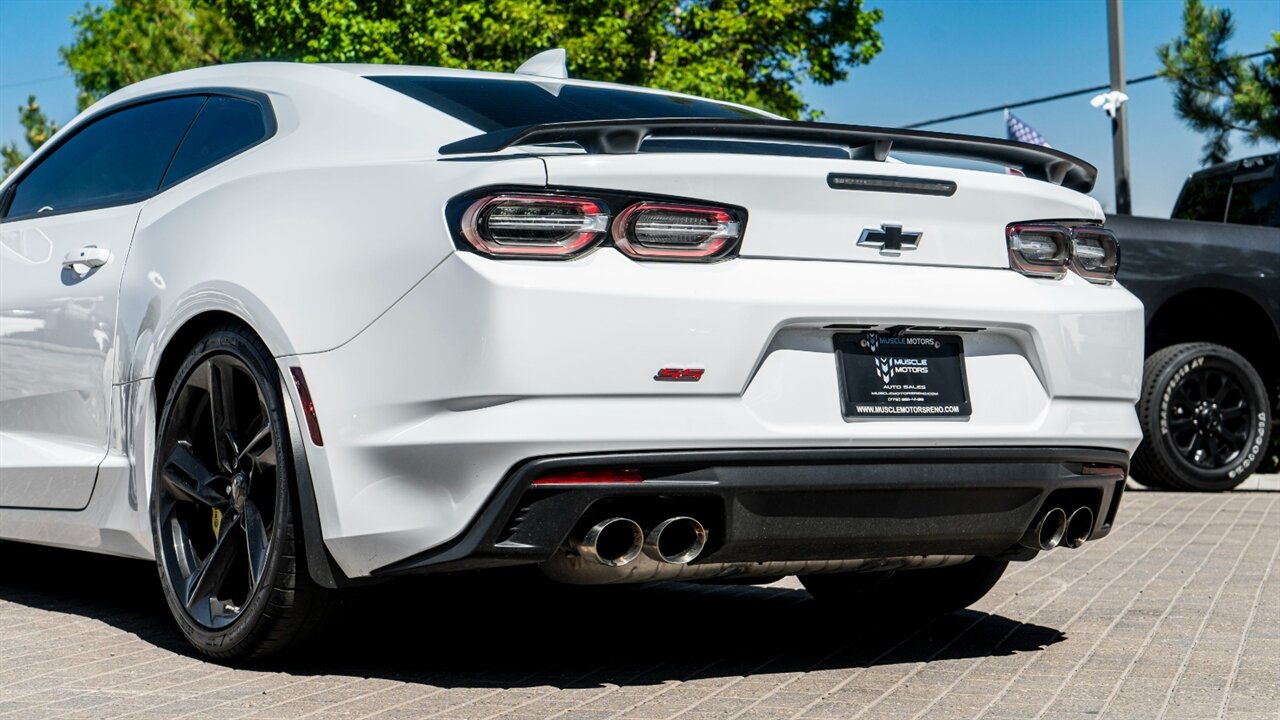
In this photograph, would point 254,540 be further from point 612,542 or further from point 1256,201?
point 1256,201

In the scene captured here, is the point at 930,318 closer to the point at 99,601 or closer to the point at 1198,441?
the point at 99,601

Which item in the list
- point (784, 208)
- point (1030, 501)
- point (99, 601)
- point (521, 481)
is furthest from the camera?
point (99, 601)

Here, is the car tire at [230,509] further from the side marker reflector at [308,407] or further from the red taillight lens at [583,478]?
the red taillight lens at [583,478]

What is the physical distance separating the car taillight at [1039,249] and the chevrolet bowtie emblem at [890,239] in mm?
302

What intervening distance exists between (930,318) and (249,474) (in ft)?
5.61

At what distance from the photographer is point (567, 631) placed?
15.4ft

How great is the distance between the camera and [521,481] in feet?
11.1

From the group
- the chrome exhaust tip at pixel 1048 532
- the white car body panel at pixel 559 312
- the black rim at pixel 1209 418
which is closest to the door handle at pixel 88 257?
the white car body panel at pixel 559 312

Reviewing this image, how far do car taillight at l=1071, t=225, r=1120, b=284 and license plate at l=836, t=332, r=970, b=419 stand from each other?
0.48 meters

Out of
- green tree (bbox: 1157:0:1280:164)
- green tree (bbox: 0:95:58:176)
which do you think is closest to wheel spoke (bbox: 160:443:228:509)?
green tree (bbox: 1157:0:1280:164)

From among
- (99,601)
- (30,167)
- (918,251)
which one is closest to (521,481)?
(918,251)

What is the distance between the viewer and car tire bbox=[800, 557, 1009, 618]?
15.4 feet

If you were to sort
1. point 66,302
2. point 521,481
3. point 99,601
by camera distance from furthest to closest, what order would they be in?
point 99,601 < point 66,302 < point 521,481

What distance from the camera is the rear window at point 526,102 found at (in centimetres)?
405
